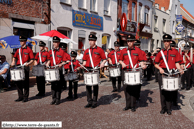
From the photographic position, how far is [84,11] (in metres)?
19.9

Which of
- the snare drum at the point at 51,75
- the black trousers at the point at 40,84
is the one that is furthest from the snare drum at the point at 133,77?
the black trousers at the point at 40,84

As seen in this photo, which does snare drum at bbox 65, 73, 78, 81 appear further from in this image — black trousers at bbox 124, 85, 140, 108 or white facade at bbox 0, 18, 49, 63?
white facade at bbox 0, 18, 49, 63

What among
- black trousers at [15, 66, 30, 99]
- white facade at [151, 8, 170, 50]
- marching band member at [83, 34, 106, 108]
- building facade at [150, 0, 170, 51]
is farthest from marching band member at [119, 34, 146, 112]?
white facade at [151, 8, 170, 50]

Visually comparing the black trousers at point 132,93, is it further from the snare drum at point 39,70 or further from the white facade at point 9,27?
the white facade at point 9,27

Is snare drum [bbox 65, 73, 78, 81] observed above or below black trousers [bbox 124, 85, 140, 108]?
above

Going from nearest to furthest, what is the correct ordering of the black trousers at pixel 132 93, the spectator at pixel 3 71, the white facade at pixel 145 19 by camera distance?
the black trousers at pixel 132 93 < the spectator at pixel 3 71 < the white facade at pixel 145 19

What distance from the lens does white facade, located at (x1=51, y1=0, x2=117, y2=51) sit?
680 inches

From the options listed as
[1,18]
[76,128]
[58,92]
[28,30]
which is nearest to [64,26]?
[28,30]

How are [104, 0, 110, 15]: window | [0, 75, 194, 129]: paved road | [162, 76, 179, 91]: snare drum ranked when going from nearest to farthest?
[0, 75, 194, 129]: paved road, [162, 76, 179, 91]: snare drum, [104, 0, 110, 15]: window

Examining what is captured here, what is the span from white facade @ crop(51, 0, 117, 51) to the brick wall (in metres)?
0.72

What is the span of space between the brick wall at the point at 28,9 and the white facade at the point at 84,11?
717 mm

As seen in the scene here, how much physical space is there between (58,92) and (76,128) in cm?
263

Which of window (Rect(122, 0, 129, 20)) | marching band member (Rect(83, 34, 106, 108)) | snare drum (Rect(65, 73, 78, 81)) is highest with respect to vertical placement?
window (Rect(122, 0, 129, 20))

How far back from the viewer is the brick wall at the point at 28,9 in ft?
45.9
